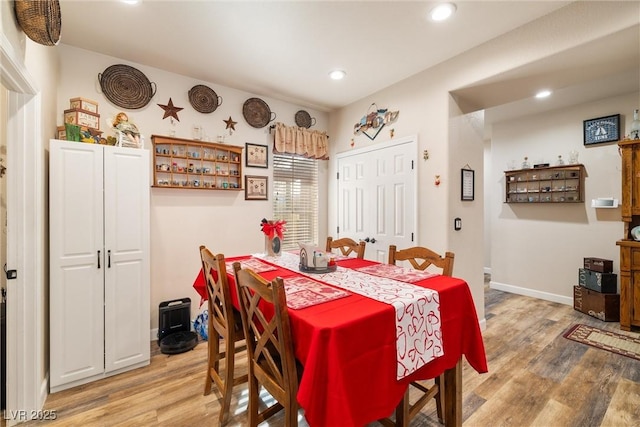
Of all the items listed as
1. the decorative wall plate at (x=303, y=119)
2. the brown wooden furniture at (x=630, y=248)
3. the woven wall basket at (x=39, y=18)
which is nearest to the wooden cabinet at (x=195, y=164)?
the decorative wall plate at (x=303, y=119)

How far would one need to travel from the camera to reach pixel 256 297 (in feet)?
4.35

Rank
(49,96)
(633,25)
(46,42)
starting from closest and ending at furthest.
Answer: (46,42) → (633,25) → (49,96)

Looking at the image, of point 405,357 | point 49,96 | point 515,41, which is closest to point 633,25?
point 515,41

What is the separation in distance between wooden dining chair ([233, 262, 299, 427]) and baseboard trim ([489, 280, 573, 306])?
428cm

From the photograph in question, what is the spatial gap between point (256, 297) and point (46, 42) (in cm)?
181

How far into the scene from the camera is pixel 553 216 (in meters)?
4.05

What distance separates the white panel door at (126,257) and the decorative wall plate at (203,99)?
38.9 inches

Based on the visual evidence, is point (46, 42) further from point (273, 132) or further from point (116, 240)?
point (273, 132)

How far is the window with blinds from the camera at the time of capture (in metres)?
3.80

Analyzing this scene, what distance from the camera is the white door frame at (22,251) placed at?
1729 mm

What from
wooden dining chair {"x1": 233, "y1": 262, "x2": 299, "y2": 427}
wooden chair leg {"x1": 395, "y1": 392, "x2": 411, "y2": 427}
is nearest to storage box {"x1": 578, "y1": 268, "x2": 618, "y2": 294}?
wooden chair leg {"x1": 395, "y1": 392, "x2": 411, "y2": 427}

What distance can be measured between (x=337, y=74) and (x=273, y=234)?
6.03ft

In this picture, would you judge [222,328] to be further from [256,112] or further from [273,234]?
[256,112]

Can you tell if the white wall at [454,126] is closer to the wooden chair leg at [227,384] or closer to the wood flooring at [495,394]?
the wood flooring at [495,394]
